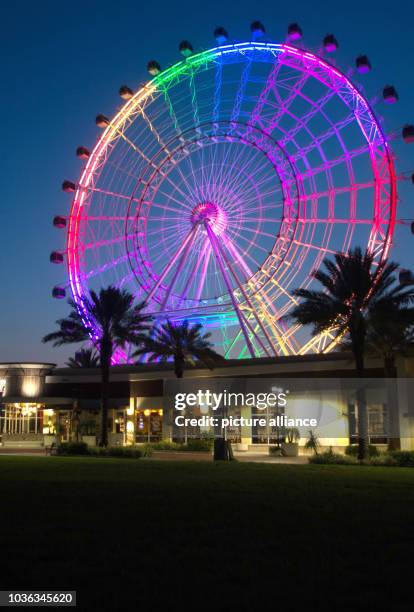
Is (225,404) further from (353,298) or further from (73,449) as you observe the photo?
(353,298)

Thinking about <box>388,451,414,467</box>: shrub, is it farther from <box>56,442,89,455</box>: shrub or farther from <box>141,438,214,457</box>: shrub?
<box>56,442,89,455</box>: shrub

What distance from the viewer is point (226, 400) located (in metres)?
38.2

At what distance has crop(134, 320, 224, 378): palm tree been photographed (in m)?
37.6

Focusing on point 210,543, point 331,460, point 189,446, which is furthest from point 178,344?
point 210,543

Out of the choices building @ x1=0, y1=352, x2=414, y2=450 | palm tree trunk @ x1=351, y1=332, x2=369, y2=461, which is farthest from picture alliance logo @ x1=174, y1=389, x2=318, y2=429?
palm tree trunk @ x1=351, y1=332, x2=369, y2=461

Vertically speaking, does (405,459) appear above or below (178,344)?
below

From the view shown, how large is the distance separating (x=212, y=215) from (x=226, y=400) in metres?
10.4

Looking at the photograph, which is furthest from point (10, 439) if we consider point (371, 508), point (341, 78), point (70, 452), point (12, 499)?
point (371, 508)

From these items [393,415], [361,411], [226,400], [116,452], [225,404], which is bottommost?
[116,452]

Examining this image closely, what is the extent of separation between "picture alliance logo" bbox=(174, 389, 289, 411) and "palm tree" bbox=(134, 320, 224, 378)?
163 cm

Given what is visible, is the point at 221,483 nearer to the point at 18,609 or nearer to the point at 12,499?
the point at 12,499

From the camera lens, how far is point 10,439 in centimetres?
4762

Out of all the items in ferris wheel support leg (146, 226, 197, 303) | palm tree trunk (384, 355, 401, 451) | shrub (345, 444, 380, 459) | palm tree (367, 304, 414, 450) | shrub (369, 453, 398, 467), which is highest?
ferris wheel support leg (146, 226, 197, 303)

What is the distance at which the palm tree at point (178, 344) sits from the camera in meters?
37.6
